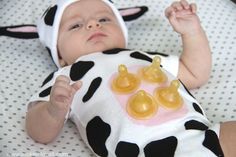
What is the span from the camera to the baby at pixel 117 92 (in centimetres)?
104

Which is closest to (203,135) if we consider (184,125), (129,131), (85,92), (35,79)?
(184,125)

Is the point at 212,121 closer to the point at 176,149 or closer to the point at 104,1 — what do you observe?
the point at 176,149

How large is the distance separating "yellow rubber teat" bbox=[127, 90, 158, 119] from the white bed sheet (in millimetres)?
158

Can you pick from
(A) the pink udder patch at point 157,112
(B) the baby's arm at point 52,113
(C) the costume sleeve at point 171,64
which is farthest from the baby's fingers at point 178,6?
(B) the baby's arm at point 52,113

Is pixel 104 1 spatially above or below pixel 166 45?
above

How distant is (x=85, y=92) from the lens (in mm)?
1185

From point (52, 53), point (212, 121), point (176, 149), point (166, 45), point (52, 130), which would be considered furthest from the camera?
point (166, 45)

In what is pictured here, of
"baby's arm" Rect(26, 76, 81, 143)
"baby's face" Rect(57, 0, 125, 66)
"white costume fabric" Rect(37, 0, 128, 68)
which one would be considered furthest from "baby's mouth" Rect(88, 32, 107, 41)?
"baby's arm" Rect(26, 76, 81, 143)

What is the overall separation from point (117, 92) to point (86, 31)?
0.74 ft

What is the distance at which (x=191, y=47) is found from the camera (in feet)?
4.28

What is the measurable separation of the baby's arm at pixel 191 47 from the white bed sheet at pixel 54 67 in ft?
0.15

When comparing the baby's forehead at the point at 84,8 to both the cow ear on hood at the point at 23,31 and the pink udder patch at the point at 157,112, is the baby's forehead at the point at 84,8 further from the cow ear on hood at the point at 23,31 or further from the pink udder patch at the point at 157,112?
the pink udder patch at the point at 157,112

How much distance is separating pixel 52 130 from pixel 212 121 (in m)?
0.39

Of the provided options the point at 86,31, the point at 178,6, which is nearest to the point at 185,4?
the point at 178,6
